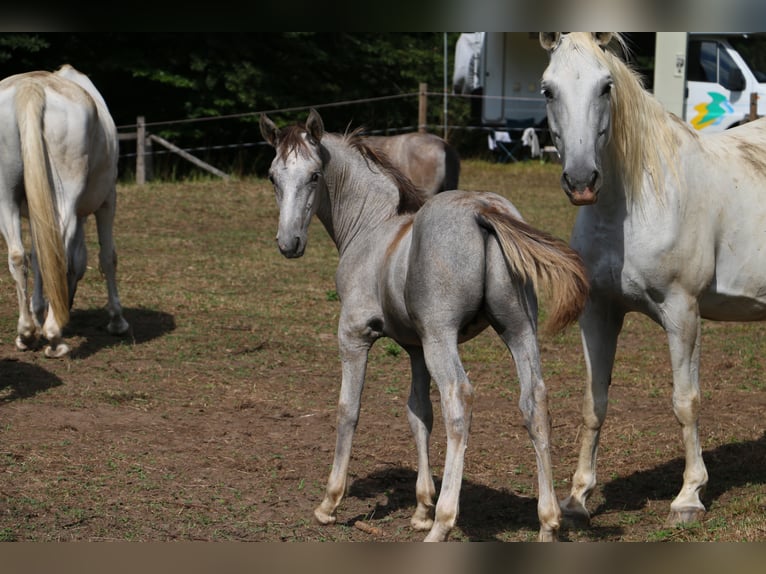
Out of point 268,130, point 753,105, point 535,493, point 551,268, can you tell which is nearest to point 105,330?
point 268,130

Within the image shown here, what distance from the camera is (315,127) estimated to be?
4.41m

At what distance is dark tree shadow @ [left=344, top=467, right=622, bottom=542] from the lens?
4.41m

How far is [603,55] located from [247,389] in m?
3.85

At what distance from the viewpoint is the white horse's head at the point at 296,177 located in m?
4.30

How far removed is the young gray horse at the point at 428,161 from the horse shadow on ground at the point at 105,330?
4.37m

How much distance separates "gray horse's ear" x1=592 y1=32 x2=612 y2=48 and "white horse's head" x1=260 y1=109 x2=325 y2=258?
4.19 ft

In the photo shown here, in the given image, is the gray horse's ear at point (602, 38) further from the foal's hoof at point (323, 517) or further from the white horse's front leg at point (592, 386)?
the foal's hoof at point (323, 517)

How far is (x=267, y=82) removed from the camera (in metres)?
20.9

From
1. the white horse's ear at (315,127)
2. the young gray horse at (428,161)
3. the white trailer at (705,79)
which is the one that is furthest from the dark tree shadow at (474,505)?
the white trailer at (705,79)

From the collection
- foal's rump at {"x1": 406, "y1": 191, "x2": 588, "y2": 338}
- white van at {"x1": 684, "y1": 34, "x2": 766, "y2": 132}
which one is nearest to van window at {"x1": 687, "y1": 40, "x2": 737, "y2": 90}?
white van at {"x1": 684, "y1": 34, "x2": 766, "y2": 132}

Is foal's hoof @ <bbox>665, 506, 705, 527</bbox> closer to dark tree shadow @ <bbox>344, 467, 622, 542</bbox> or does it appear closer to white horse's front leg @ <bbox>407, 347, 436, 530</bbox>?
dark tree shadow @ <bbox>344, 467, 622, 542</bbox>

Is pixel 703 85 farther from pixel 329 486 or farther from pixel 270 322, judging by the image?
pixel 329 486

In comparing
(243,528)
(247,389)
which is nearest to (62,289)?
(247,389)

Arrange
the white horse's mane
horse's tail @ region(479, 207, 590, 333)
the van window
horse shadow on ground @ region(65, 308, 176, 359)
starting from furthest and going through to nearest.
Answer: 1. the van window
2. horse shadow on ground @ region(65, 308, 176, 359)
3. the white horse's mane
4. horse's tail @ region(479, 207, 590, 333)
